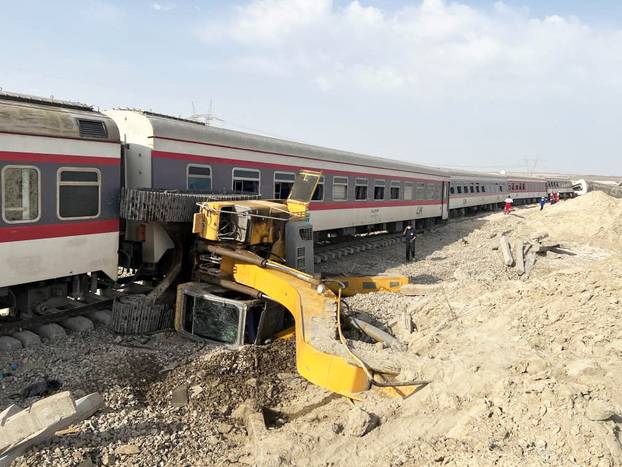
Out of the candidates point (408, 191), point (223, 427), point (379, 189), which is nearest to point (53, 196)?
point (223, 427)

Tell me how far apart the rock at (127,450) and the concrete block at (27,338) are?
3.15 m

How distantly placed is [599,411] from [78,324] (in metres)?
7.02

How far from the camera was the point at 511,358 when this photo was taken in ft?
17.5

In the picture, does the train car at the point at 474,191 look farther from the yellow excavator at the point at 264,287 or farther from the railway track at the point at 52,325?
the railway track at the point at 52,325

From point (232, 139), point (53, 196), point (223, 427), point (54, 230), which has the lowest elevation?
point (223, 427)

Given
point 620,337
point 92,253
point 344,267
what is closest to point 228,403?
point 92,253

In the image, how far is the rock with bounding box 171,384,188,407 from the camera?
5.80 meters

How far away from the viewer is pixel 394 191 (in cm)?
2023

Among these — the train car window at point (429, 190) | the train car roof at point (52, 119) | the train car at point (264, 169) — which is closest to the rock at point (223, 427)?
the train car roof at point (52, 119)

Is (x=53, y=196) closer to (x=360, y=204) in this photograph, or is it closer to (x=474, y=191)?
(x=360, y=204)

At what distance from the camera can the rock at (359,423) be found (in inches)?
189

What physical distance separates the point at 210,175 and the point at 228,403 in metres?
5.74

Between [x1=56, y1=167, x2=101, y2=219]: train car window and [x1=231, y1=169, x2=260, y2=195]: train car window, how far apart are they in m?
3.67

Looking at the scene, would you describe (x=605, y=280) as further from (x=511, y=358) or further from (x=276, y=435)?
(x=276, y=435)
